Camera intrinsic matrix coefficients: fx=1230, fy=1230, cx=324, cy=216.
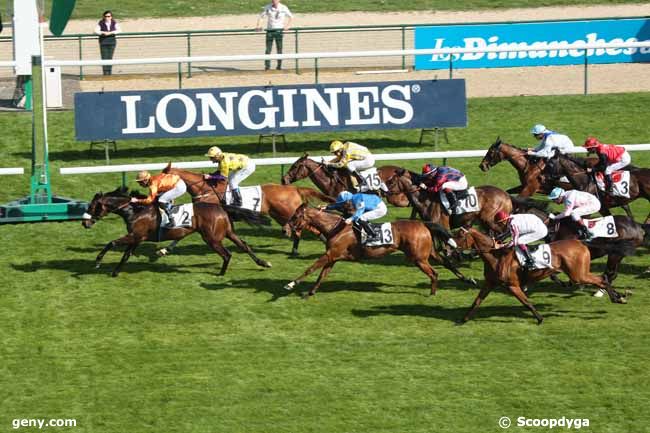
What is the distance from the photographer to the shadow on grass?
51.7ft

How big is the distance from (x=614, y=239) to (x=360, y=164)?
15.4ft

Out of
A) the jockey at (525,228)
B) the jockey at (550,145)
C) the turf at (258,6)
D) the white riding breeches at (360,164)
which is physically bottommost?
the jockey at (525,228)

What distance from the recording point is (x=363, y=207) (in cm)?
1658

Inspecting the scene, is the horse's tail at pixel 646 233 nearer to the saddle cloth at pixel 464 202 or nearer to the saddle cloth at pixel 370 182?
the saddle cloth at pixel 464 202

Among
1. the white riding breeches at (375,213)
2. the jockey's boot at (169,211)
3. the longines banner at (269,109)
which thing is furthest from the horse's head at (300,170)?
the longines banner at (269,109)

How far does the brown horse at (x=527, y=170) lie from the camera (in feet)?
64.3

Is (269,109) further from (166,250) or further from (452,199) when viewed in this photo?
(452,199)

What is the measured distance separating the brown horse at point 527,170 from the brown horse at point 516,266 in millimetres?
3930

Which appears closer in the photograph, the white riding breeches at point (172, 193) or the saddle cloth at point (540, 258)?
the saddle cloth at point (540, 258)

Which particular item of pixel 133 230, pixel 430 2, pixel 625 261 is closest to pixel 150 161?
pixel 133 230

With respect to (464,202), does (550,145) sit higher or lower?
higher

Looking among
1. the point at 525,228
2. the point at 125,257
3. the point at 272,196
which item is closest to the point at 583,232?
the point at 525,228

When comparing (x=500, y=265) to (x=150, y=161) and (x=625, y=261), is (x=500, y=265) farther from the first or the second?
(x=150, y=161)

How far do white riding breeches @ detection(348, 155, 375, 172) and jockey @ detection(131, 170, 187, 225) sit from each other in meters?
2.84
